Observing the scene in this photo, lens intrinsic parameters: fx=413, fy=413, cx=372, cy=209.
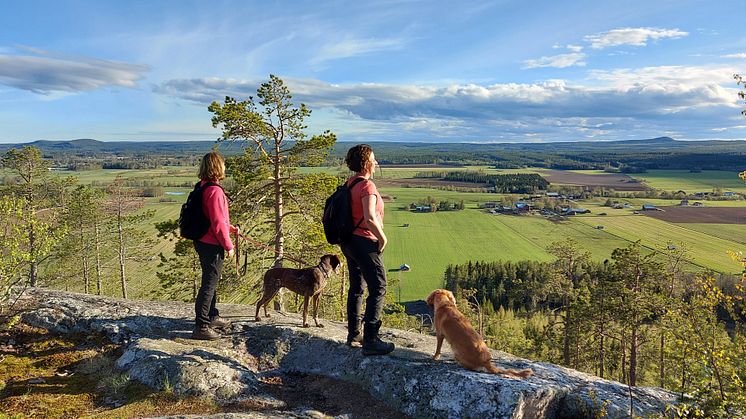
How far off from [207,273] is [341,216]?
2.47 meters

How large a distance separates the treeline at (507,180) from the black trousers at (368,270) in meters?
151

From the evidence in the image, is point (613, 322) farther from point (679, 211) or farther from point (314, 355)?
point (679, 211)

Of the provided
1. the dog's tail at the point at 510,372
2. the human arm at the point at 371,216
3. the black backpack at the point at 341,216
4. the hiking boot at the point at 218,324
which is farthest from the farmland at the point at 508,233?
the dog's tail at the point at 510,372

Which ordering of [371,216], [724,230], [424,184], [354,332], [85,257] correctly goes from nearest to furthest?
[371,216] < [354,332] < [85,257] < [724,230] < [424,184]

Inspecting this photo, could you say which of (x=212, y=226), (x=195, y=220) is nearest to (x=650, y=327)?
(x=212, y=226)

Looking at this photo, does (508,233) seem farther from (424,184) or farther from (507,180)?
(507,180)

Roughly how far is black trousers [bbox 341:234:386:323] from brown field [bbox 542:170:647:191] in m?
158

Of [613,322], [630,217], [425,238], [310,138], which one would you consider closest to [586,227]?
[630,217]

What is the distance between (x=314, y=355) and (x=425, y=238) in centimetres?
8217

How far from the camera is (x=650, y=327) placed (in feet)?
83.3

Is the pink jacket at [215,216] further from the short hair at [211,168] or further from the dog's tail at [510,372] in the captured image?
the dog's tail at [510,372]

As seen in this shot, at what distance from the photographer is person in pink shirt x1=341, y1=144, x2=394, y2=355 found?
5.57m

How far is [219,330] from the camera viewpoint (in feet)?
24.4

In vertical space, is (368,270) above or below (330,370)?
above
